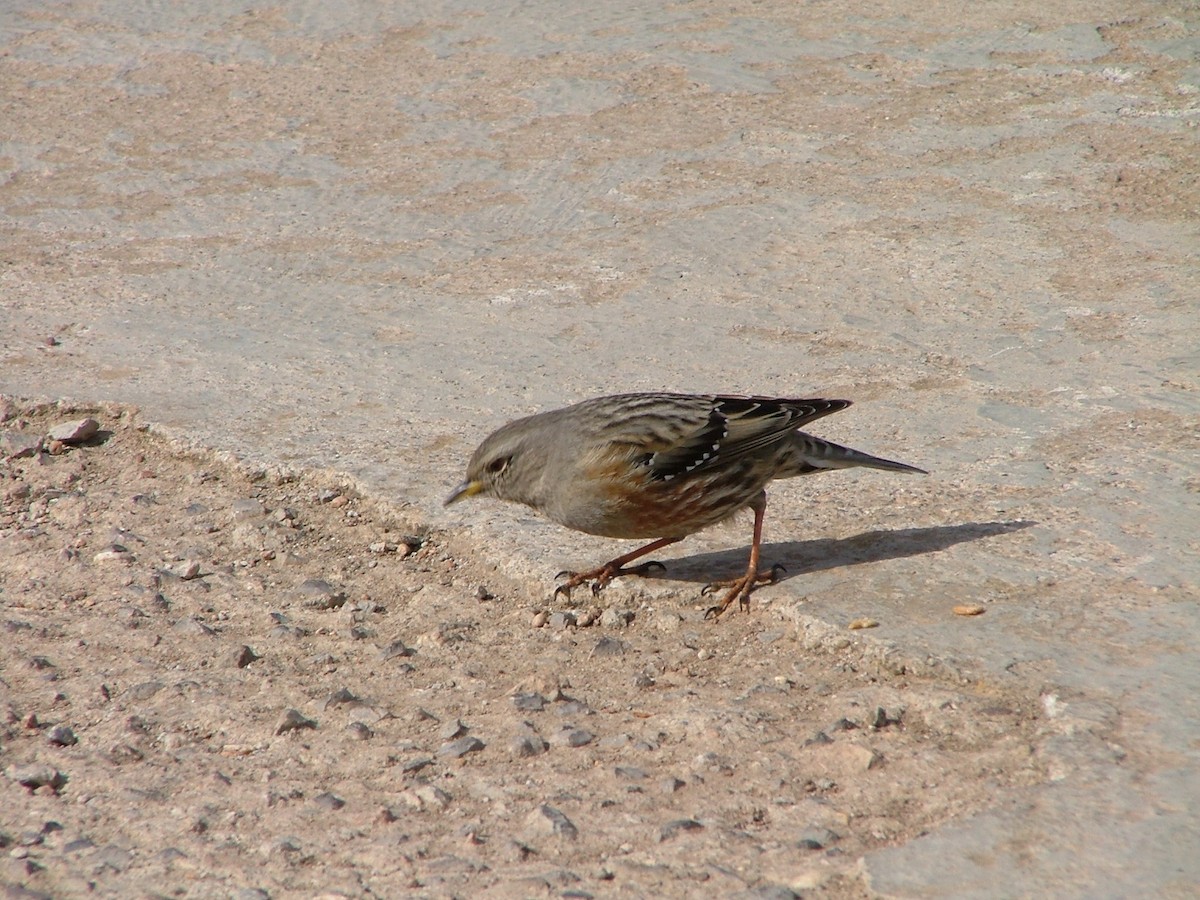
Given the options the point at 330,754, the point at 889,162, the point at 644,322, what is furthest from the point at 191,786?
the point at 889,162

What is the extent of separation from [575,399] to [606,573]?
5.18ft

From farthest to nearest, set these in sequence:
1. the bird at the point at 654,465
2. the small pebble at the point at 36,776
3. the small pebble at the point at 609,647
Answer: the bird at the point at 654,465 < the small pebble at the point at 609,647 < the small pebble at the point at 36,776

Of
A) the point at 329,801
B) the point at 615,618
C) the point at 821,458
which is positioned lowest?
the point at 615,618

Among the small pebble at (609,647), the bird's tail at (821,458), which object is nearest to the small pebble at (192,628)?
the small pebble at (609,647)

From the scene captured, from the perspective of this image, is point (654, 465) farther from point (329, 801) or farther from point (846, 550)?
point (329, 801)

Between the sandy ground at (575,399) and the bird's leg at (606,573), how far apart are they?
10 cm

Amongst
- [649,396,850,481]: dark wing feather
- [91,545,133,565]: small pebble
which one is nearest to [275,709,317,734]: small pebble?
[91,545,133,565]: small pebble

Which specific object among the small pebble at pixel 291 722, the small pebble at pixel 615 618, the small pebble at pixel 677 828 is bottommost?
the small pebble at pixel 615 618

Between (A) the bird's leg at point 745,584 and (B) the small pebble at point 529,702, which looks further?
(A) the bird's leg at point 745,584

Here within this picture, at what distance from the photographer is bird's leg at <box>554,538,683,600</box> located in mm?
5434

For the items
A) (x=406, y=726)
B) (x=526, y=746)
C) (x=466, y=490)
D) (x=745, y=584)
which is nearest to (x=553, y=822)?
(x=526, y=746)

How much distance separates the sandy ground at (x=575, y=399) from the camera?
12.8 ft

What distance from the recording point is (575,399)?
6.86m

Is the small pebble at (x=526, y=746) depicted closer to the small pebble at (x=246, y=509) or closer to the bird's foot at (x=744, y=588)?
the bird's foot at (x=744, y=588)
